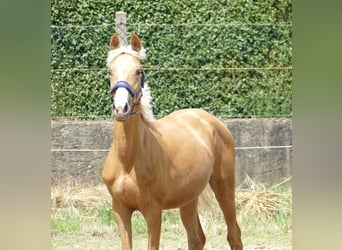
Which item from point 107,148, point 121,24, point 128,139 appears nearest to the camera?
point 128,139

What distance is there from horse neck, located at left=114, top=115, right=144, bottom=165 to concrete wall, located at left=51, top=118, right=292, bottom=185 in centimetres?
220

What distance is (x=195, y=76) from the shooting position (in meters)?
5.93

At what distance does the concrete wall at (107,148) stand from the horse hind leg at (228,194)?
4.30ft

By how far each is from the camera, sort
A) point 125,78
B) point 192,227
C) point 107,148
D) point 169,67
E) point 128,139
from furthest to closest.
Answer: point 169,67 < point 107,148 < point 192,227 < point 128,139 < point 125,78

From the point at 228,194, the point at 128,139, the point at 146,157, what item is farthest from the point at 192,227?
the point at 128,139

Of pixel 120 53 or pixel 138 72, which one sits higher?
pixel 120 53

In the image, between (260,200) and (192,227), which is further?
(260,200)

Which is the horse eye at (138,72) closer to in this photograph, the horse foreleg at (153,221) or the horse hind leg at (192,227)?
the horse foreleg at (153,221)

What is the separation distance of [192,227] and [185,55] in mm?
2293

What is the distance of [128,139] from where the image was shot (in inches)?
130

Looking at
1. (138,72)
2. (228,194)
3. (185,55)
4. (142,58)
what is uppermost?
(185,55)

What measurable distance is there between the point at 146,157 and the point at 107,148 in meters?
2.22

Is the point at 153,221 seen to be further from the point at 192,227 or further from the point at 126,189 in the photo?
the point at 192,227
